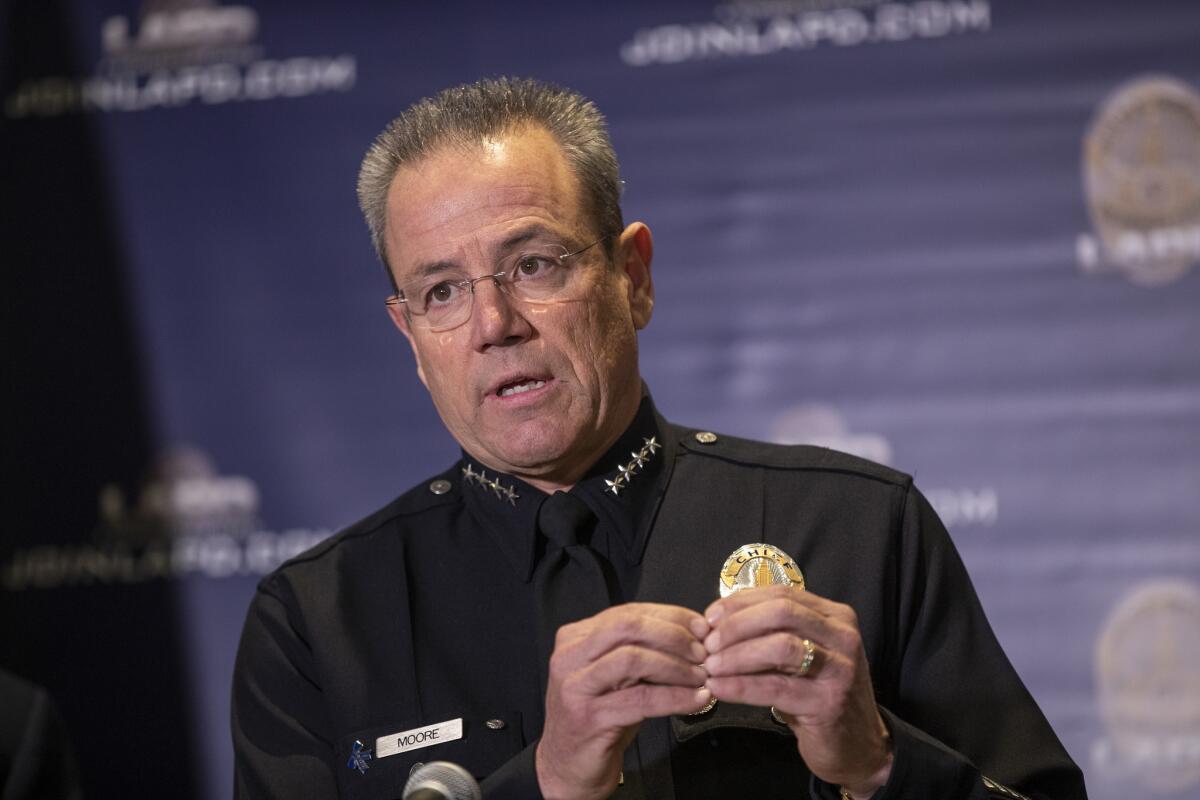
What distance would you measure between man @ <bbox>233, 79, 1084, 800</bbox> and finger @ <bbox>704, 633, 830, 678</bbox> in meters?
0.27

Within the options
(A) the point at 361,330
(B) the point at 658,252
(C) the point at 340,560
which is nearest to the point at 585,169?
(C) the point at 340,560

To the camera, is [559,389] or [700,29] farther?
[700,29]

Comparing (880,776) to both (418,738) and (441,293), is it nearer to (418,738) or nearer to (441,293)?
(418,738)

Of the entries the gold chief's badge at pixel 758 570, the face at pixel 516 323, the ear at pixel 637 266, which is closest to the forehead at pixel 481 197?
the face at pixel 516 323

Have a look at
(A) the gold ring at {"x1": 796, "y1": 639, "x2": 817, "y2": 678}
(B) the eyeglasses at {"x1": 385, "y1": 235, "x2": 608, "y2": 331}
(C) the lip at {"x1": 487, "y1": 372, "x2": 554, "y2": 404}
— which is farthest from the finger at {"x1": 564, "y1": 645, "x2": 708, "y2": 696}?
(B) the eyeglasses at {"x1": 385, "y1": 235, "x2": 608, "y2": 331}

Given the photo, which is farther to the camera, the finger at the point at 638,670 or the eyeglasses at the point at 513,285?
the eyeglasses at the point at 513,285

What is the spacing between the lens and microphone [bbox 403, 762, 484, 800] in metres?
1.49

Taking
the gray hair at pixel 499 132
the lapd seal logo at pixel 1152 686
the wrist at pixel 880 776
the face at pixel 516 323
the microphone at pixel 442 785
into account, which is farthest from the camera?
the lapd seal logo at pixel 1152 686

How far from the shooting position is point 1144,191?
325 centimetres

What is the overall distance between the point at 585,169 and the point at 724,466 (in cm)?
50

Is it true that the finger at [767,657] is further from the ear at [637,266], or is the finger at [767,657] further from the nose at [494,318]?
the ear at [637,266]

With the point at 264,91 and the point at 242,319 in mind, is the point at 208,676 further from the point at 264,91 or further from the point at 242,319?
the point at 264,91

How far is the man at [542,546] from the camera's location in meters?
1.93

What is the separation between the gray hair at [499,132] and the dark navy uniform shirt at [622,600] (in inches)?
13.7
